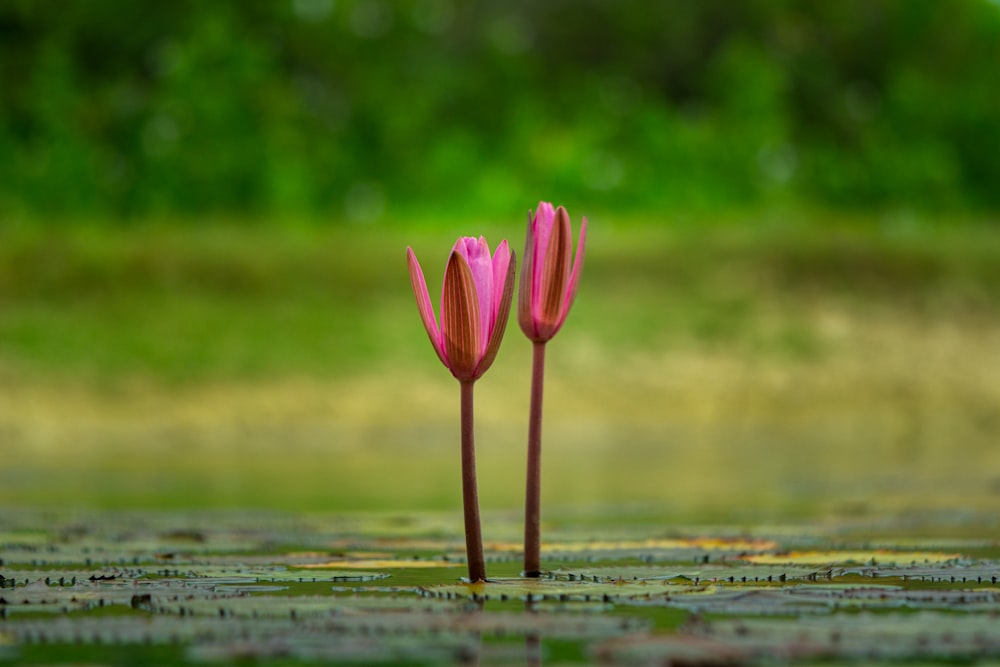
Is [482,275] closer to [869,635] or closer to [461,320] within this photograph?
[461,320]

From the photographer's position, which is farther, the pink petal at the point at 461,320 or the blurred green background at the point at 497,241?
the blurred green background at the point at 497,241

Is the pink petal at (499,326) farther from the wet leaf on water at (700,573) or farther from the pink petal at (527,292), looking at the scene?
the wet leaf on water at (700,573)

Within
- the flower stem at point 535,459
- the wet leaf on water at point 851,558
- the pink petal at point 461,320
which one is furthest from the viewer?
the wet leaf on water at point 851,558

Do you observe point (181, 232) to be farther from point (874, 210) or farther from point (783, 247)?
point (874, 210)

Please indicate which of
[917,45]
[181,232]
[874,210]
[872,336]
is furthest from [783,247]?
[917,45]

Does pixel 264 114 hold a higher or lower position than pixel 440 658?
higher

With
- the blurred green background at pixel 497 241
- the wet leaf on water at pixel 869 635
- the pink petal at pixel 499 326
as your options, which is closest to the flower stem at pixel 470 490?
the pink petal at pixel 499 326
